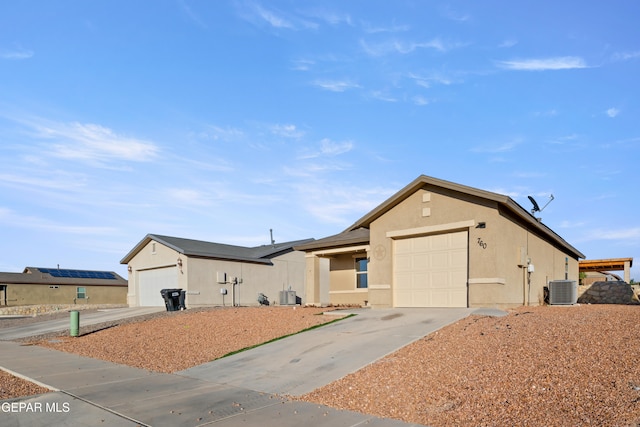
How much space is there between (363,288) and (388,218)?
5.34m

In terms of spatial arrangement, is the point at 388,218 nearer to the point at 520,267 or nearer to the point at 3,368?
the point at 520,267

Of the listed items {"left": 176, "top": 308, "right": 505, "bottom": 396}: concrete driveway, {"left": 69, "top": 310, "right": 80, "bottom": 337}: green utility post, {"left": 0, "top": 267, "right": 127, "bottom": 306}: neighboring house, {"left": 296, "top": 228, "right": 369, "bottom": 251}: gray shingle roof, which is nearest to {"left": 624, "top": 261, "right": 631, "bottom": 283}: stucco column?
{"left": 296, "top": 228, "right": 369, "bottom": 251}: gray shingle roof

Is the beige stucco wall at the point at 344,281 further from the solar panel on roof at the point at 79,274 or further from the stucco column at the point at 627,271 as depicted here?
the solar panel on roof at the point at 79,274

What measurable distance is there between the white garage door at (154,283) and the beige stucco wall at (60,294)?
56.2 ft

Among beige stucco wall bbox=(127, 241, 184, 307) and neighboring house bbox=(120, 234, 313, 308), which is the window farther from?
beige stucco wall bbox=(127, 241, 184, 307)

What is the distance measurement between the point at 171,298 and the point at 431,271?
13854mm

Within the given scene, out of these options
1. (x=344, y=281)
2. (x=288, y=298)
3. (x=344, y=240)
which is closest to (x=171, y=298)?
(x=288, y=298)

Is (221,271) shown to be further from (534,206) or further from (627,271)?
(627,271)

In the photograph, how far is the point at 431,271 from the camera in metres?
16.0

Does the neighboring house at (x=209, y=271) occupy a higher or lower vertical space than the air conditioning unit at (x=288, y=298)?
higher

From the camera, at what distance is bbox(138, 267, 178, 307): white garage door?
27161 mm

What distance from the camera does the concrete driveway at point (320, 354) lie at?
29.0ft

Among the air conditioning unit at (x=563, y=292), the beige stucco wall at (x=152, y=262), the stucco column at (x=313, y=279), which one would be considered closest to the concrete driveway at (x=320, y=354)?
the air conditioning unit at (x=563, y=292)

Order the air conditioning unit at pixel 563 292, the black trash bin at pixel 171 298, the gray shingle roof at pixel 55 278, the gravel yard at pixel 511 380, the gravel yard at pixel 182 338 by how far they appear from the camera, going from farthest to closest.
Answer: the gray shingle roof at pixel 55 278, the black trash bin at pixel 171 298, the air conditioning unit at pixel 563 292, the gravel yard at pixel 182 338, the gravel yard at pixel 511 380
